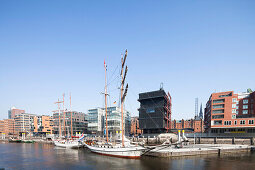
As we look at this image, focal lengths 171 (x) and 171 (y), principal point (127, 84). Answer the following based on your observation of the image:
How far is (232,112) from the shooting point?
80.8 metres

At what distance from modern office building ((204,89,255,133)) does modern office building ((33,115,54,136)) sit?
151 metres

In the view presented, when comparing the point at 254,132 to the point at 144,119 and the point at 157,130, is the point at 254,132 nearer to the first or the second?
the point at 157,130

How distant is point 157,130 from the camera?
97500 mm

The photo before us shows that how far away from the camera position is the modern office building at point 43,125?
170 m

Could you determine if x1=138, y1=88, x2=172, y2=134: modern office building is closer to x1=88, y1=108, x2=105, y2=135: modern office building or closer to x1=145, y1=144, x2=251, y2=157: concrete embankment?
x1=145, y1=144, x2=251, y2=157: concrete embankment

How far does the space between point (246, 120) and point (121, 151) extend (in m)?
63.7

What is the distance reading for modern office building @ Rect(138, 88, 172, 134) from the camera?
310ft

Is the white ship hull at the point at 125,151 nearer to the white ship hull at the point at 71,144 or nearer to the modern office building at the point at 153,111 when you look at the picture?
the white ship hull at the point at 71,144

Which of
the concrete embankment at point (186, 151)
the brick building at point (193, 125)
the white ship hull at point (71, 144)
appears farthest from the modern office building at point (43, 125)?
the concrete embankment at point (186, 151)

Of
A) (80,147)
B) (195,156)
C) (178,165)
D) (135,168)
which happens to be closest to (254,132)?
(195,156)

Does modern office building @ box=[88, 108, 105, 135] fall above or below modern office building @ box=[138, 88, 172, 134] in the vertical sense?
below

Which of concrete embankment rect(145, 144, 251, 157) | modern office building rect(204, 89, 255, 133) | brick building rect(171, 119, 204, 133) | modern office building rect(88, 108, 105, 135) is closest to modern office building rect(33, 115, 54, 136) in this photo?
modern office building rect(88, 108, 105, 135)

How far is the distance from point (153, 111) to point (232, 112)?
38.4 meters

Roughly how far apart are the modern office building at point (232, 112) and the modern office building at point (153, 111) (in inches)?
974
